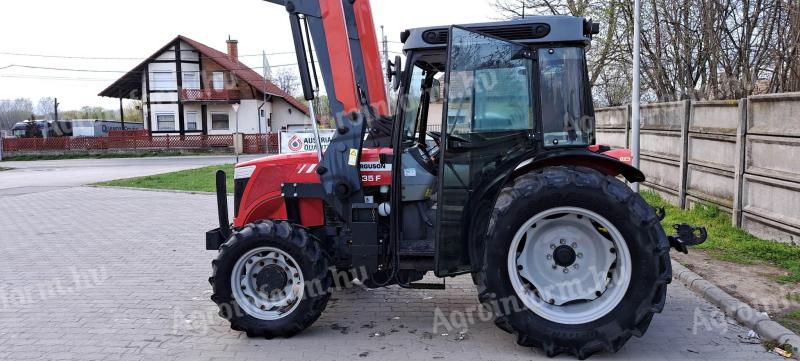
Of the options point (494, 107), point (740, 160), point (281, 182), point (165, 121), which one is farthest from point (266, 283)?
point (165, 121)

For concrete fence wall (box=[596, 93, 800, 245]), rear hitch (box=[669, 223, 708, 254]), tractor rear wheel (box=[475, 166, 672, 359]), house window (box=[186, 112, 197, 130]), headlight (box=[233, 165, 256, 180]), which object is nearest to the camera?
tractor rear wheel (box=[475, 166, 672, 359])

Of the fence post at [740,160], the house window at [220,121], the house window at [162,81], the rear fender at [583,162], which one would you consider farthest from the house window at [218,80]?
the rear fender at [583,162]

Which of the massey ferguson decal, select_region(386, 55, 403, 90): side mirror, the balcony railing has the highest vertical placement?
the balcony railing

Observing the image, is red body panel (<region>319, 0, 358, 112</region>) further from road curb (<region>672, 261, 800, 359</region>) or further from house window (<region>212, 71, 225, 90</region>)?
house window (<region>212, 71, 225, 90</region>)

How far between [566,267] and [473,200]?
2.76 feet

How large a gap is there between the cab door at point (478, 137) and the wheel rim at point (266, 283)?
117 centimetres

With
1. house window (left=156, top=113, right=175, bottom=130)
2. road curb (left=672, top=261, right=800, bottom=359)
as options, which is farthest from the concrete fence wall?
house window (left=156, top=113, right=175, bottom=130)

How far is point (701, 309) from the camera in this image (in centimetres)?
535

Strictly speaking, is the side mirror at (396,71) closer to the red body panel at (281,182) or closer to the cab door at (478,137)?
the cab door at (478,137)

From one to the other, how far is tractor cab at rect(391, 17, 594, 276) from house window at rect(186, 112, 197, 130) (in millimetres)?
43920

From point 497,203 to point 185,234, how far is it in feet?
22.7

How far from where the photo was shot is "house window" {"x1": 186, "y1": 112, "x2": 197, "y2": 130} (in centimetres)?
4528

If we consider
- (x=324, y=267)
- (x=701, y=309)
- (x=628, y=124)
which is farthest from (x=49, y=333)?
(x=628, y=124)

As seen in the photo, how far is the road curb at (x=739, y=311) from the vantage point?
14.5 ft
